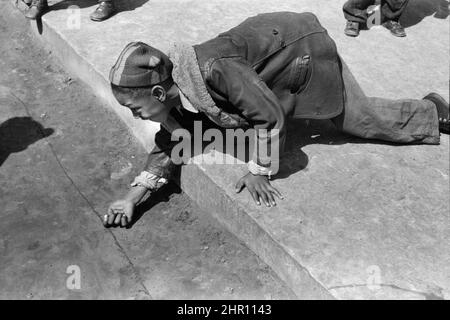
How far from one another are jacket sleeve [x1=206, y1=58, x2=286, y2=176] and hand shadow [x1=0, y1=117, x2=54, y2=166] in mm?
1423

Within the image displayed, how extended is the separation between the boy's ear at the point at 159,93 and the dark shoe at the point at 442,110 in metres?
1.69

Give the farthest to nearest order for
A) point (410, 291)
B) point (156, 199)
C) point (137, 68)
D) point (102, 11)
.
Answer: point (102, 11) → point (156, 199) → point (137, 68) → point (410, 291)

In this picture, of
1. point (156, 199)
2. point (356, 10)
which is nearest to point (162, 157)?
point (156, 199)

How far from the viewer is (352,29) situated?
4449mm

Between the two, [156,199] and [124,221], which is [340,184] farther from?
[124,221]

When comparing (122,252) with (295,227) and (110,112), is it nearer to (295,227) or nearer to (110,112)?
(295,227)

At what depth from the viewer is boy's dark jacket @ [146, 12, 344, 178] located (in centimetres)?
274

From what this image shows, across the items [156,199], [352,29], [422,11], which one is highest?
[352,29]

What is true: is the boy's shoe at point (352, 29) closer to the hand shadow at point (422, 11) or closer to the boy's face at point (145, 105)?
the hand shadow at point (422, 11)

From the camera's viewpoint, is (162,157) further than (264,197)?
Yes

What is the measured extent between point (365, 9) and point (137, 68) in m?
2.54

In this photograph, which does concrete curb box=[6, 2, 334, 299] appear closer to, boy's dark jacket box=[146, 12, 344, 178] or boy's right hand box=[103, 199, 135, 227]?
boy's dark jacket box=[146, 12, 344, 178]

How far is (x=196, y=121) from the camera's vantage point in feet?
10.5

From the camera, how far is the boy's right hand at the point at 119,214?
3.03 meters
